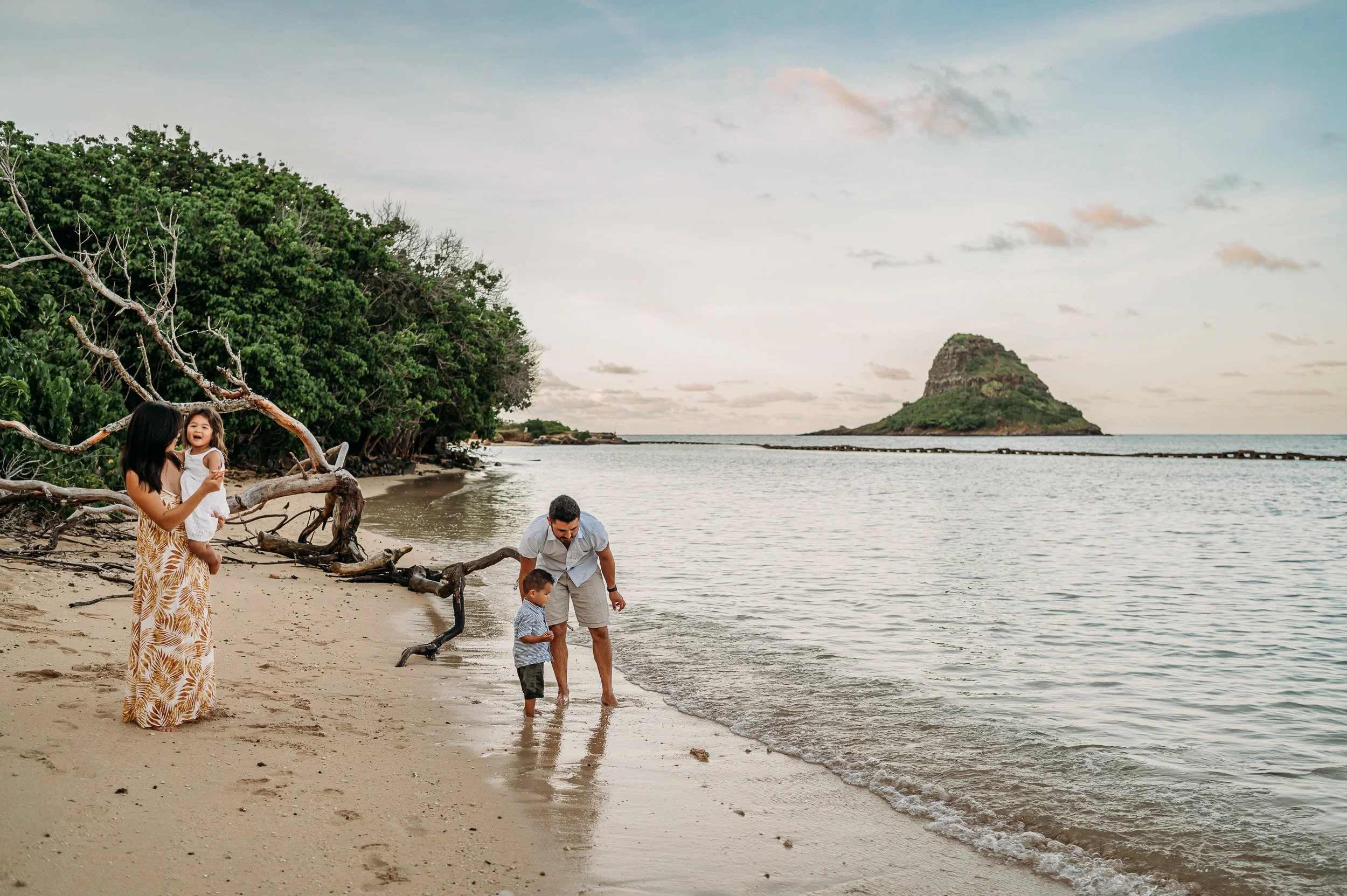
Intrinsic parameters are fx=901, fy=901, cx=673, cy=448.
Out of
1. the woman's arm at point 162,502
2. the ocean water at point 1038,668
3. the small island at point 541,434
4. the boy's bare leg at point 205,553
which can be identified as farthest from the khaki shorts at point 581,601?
the small island at point 541,434

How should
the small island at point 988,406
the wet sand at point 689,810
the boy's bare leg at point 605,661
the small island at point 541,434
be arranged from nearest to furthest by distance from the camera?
1. the wet sand at point 689,810
2. the boy's bare leg at point 605,661
3. the small island at point 541,434
4. the small island at point 988,406

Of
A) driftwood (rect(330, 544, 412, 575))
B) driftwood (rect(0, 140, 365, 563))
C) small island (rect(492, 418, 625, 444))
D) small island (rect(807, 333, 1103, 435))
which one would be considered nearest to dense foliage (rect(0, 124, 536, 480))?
driftwood (rect(0, 140, 365, 563))

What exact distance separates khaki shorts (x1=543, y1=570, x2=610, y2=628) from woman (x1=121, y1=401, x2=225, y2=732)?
229 centimetres

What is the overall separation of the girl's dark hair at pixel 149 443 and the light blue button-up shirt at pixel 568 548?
2367 millimetres

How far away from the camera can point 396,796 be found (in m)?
4.54

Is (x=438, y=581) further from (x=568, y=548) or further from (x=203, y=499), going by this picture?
(x=203, y=499)

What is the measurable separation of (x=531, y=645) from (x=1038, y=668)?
17.7 ft

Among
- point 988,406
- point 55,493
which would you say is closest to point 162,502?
point 55,493

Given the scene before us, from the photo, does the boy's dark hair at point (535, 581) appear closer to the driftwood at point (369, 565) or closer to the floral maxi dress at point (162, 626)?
the floral maxi dress at point (162, 626)

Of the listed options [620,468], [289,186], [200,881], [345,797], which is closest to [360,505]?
[345,797]

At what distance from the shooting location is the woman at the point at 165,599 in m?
4.73

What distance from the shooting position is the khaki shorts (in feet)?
21.3

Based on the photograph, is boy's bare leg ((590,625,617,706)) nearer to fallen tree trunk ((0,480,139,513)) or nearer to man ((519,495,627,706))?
man ((519,495,627,706))

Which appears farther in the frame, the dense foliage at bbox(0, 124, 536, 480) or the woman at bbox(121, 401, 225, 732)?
the dense foliage at bbox(0, 124, 536, 480)
